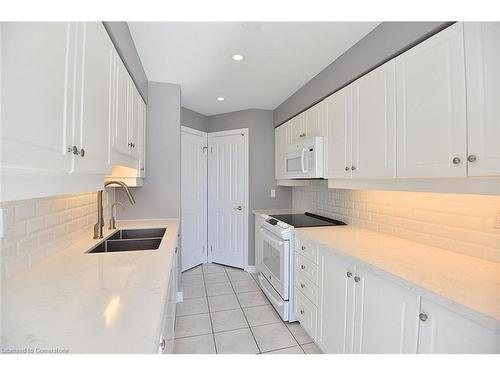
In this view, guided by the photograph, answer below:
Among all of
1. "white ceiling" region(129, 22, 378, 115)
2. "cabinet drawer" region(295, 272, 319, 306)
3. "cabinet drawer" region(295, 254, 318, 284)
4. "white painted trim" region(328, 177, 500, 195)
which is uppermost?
"white ceiling" region(129, 22, 378, 115)

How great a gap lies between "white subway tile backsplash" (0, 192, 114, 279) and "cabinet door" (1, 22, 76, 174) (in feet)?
1.63

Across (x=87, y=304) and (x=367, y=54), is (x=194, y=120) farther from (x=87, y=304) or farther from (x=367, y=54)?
(x=87, y=304)

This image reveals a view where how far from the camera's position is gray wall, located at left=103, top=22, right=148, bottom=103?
53.7 inches

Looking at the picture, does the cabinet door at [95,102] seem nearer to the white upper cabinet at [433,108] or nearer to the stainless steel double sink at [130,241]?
the stainless steel double sink at [130,241]

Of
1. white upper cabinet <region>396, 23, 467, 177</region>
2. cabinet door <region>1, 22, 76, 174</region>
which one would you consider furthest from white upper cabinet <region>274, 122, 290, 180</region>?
cabinet door <region>1, 22, 76, 174</region>

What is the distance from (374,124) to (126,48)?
1.75 meters

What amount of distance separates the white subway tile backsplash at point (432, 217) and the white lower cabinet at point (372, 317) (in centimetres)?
60

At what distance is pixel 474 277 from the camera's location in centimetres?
110

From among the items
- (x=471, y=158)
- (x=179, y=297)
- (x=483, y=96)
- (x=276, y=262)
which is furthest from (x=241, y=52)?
(x=179, y=297)

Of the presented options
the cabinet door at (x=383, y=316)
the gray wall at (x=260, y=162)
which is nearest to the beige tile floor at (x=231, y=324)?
the cabinet door at (x=383, y=316)

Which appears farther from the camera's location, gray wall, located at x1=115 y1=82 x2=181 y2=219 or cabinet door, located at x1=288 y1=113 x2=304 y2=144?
cabinet door, located at x1=288 y1=113 x2=304 y2=144

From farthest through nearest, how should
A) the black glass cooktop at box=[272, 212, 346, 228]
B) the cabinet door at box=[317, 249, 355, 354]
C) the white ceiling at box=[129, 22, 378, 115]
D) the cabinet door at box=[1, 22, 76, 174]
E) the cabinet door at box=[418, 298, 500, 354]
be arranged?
the black glass cooktop at box=[272, 212, 346, 228] → the white ceiling at box=[129, 22, 378, 115] → the cabinet door at box=[317, 249, 355, 354] → the cabinet door at box=[418, 298, 500, 354] → the cabinet door at box=[1, 22, 76, 174]

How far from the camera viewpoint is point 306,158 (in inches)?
95.3

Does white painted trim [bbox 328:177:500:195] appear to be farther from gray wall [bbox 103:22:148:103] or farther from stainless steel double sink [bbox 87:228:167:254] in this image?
gray wall [bbox 103:22:148:103]
